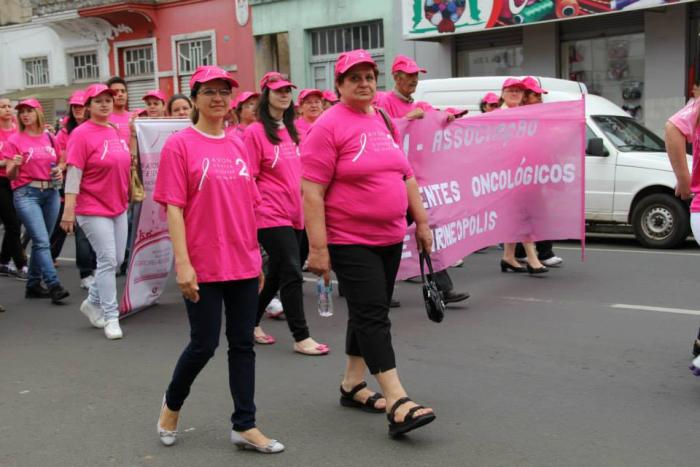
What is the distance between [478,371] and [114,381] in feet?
7.53

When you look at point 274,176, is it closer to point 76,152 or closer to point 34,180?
point 76,152

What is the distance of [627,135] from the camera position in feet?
40.9

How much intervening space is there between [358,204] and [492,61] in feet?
55.3

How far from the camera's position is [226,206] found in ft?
14.3

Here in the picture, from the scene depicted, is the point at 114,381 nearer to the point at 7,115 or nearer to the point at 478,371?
the point at 478,371

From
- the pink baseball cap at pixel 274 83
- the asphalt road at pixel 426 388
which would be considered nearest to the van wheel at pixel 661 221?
the asphalt road at pixel 426 388

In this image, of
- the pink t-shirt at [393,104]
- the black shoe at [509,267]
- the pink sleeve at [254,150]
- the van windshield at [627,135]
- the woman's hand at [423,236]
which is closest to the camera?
the woman's hand at [423,236]

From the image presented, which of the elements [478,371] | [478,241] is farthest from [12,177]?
[478,371]

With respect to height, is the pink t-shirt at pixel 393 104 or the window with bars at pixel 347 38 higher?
the window with bars at pixel 347 38

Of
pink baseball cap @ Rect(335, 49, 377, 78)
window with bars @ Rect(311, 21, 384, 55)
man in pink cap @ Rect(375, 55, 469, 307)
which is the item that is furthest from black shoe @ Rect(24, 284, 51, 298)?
window with bars @ Rect(311, 21, 384, 55)

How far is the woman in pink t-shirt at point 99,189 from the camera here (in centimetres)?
718

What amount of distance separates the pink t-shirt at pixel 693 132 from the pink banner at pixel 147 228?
4213mm

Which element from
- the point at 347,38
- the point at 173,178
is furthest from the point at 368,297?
the point at 347,38

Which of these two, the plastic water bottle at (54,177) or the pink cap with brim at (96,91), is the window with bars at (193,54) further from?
the pink cap with brim at (96,91)
